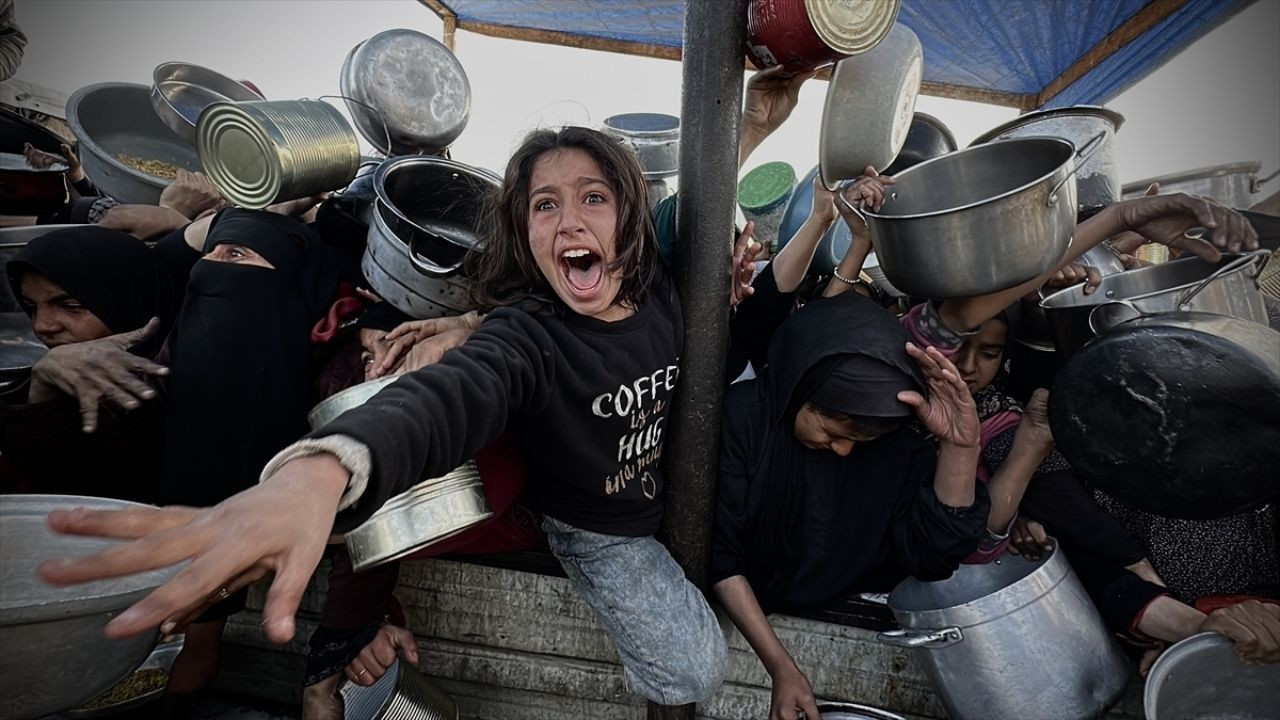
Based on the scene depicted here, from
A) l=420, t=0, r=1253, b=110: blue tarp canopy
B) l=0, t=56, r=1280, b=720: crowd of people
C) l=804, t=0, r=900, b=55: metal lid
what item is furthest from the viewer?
l=420, t=0, r=1253, b=110: blue tarp canopy

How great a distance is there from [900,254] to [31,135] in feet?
16.2

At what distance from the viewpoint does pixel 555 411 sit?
1650mm

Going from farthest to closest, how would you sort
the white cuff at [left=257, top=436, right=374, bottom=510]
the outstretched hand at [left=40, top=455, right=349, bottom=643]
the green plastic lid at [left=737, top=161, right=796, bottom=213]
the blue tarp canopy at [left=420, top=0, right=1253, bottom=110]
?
1. the blue tarp canopy at [left=420, top=0, right=1253, bottom=110]
2. the green plastic lid at [left=737, top=161, right=796, bottom=213]
3. the white cuff at [left=257, top=436, right=374, bottom=510]
4. the outstretched hand at [left=40, top=455, right=349, bottom=643]

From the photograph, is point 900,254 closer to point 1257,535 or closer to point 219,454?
point 1257,535

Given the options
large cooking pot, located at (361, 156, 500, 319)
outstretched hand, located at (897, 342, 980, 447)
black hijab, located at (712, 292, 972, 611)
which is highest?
large cooking pot, located at (361, 156, 500, 319)

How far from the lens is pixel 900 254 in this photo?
75.2 inches

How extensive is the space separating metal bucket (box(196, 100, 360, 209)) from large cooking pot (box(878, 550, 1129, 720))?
112 inches

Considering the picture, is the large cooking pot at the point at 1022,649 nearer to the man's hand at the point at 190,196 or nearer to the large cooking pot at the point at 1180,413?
the large cooking pot at the point at 1180,413

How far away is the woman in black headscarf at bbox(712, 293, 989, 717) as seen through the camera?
202 centimetres

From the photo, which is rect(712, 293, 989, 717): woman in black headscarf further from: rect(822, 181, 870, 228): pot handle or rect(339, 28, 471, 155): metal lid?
rect(339, 28, 471, 155): metal lid

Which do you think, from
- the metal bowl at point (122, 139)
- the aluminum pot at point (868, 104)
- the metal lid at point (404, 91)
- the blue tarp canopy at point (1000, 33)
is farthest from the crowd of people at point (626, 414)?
the blue tarp canopy at point (1000, 33)

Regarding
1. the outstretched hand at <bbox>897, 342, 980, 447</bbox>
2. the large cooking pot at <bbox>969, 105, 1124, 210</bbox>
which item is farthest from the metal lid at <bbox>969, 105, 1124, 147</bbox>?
the outstretched hand at <bbox>897, 342, 980, 447</bbox>

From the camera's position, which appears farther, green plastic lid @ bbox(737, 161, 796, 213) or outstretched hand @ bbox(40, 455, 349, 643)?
green plastic lid @ bbox(737, 161, 796, 213)

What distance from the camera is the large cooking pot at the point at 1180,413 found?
161 centimetres
